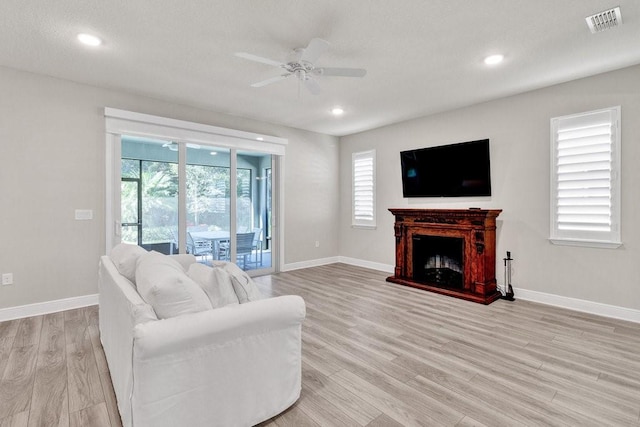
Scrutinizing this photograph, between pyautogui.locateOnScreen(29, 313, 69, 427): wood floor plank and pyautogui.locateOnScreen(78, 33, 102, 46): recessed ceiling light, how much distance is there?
8.88ft

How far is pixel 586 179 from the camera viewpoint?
365 centimetres

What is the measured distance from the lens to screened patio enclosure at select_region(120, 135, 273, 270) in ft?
14.4

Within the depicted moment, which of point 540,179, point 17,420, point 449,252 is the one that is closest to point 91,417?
point 17,420

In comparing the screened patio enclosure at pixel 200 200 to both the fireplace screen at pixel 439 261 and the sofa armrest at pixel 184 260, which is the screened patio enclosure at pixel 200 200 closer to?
the sofa armrest at pixel 184 260

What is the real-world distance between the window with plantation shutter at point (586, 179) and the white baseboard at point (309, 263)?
12.9 ft

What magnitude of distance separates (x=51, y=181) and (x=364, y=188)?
187 inches

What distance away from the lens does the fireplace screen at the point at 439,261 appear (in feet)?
15.4

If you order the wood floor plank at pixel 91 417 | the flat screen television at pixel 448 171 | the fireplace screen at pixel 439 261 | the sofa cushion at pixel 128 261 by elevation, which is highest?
the flat screen television at pixel 448 171

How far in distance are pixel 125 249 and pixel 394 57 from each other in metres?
3.01

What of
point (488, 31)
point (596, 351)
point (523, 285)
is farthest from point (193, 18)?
point (523, 285)

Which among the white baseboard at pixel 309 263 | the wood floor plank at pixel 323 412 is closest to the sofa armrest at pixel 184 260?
the wood floor plank at pixel 323 412

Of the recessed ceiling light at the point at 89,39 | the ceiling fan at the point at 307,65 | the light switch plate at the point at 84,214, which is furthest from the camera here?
the light switch plate at the point at 84,214

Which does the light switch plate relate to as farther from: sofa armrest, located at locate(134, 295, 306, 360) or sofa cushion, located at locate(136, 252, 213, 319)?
sofa armrest, located at locate(134, 295, 306, 360)

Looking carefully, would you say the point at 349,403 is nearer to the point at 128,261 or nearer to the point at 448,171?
the point at 128,261
